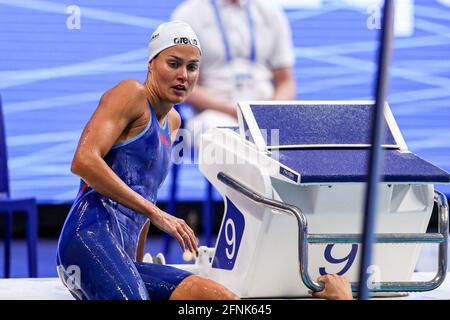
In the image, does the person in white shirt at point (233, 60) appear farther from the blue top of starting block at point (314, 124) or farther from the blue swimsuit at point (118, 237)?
the blue swimsuit at point (118, 237)

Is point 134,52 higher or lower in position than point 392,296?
higher

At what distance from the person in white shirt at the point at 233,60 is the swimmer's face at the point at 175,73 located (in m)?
2.04

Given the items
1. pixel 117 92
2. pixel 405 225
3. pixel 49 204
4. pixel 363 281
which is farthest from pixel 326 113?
pixel 49 204

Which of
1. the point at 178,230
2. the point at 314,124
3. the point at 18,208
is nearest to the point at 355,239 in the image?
the point at 314,124

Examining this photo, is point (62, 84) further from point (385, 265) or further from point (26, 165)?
point (385, 265)

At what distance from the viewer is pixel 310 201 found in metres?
3.49

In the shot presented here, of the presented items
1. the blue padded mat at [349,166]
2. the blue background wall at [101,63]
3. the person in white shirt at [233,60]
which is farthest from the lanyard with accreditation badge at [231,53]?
the blue padded mat at [349,166]

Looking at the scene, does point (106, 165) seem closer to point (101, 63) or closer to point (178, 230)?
point (178, 230)

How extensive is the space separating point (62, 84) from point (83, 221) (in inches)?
Answer: 148

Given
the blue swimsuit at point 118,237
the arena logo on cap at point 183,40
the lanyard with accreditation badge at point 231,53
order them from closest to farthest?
the blue swimsuit at point 118,237
the arena logo on cap at point 183,40
the lanyard with accreditation badge at point 231,53

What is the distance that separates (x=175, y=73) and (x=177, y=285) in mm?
737

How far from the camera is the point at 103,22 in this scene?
6.74 meters

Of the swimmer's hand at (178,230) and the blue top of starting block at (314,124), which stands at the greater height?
the blue top of starting block at (314,124)

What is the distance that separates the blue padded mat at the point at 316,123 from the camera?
143 inches
